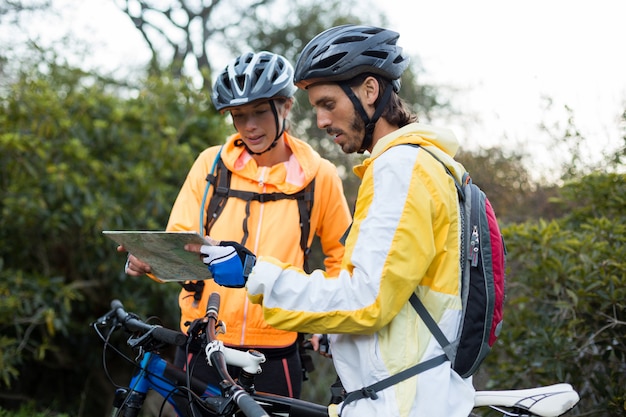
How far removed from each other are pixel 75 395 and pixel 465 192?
630cm

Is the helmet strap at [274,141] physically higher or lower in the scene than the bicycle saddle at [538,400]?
higher

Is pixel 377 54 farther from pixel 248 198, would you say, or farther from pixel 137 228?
pixel 137 228

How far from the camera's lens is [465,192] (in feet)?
7.16

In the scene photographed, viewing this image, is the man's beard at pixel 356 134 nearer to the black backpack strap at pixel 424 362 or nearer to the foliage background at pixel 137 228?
the black backpack strap at pixel 424 362

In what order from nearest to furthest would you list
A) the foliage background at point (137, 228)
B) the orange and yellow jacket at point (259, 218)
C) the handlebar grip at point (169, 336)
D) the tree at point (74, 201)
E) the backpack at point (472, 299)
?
the backpack at point (472, 299) → the handlebar grip at point (169, 336) → the orange and yellow jacket at point (259, 218) → the foliage background at point (137, 228) → the tree at point (74, 201)

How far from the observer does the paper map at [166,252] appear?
2348 millimetres

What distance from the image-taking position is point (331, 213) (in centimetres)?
341

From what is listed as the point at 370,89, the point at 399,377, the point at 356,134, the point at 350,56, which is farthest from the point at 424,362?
the point at 350,56

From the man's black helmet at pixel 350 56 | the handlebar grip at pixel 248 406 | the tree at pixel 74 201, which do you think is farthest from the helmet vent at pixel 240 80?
the tree at pixel 74 201

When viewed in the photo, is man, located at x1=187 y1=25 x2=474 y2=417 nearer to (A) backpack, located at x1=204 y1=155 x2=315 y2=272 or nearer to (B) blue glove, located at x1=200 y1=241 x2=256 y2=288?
(B) blue glove, located at x1=200 y1=241 x2=256 y2=288

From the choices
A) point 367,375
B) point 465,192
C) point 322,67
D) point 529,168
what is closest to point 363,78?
point 322,67

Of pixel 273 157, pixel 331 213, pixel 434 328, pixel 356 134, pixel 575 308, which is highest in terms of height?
pixel 356 134

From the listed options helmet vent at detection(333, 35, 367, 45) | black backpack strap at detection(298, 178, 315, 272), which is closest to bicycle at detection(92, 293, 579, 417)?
black backpack strap at detection(298, 178, 315, 272)

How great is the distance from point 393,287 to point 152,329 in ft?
4.12
